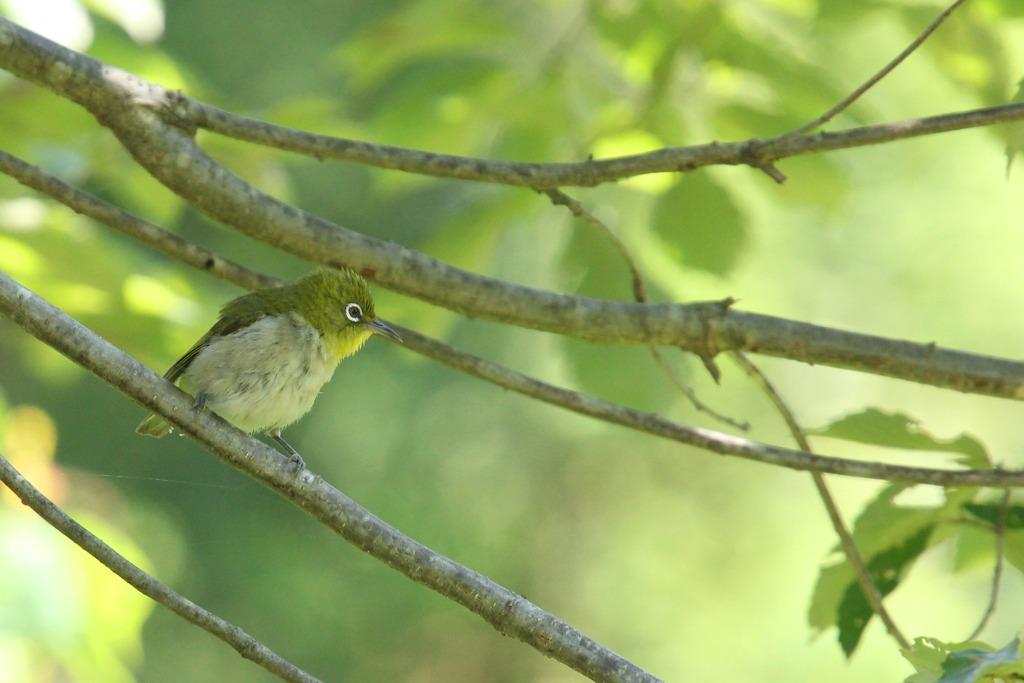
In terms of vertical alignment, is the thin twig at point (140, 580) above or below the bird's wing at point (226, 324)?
below

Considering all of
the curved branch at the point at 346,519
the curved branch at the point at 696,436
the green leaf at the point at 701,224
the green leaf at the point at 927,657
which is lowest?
the curved branch at the point at 346,519

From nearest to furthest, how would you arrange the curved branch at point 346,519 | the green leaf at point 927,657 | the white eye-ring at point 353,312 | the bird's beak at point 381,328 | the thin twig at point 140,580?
the green leaf at point 927,657 < the thin twig at point 140,580 < the curved branch at point 346,519 < the bird's beak at point 381,328 < the white eye-ring at point 353,312

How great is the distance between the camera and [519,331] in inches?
462

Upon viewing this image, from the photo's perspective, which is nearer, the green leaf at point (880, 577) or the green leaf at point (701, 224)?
the green leaf at point (880, 577)

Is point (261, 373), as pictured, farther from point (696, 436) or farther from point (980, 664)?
point (980, 664)

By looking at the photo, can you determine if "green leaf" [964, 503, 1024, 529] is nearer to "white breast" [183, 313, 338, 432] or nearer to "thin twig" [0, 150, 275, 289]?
"white breast" [183, 313, 338, 432]

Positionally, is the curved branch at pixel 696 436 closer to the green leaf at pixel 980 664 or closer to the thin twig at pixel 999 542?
the thin twig at pixel 999 542

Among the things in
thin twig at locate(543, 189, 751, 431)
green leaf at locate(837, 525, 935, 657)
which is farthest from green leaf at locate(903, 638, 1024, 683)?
thin twig at locate(543, 189, 751, 431)

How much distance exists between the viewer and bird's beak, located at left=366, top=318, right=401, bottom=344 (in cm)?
362

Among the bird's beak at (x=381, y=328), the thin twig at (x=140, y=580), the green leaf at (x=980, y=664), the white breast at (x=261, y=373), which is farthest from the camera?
the bird's beak at (x=381, y=328)

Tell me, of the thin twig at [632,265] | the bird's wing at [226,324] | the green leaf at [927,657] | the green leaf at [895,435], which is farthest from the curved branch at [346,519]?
the bird's wing at [226,324]

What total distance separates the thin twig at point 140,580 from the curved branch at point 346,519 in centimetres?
29

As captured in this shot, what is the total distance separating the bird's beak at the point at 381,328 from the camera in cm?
362

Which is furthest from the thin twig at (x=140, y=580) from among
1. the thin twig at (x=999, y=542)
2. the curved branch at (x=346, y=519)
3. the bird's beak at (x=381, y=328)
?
the thin twig at (x=999, y=542)
